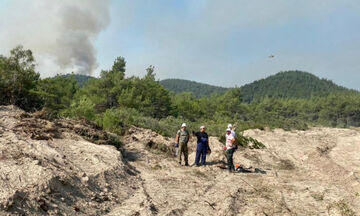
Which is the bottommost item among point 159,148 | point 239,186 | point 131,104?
point 239,186

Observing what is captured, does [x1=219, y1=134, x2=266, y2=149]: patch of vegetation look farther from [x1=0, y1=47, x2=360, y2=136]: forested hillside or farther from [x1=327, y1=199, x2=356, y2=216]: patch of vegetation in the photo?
[x1=327, y1=199, x2=356, y2=216]: patch of vegetation

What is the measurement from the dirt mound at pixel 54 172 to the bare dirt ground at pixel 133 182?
0.06ft

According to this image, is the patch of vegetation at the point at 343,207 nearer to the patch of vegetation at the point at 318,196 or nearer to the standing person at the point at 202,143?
the patch of vegetation at the point at 318,196

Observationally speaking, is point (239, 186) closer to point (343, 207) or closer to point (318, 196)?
point (318, 196)

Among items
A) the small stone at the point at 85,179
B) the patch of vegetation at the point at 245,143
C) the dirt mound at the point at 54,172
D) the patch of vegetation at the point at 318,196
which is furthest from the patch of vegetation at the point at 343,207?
the patch of vegetation at the point at 245,143

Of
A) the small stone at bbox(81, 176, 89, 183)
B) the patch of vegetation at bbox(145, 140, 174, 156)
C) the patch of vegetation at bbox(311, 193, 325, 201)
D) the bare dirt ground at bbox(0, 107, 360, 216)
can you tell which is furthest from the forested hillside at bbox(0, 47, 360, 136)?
the patch of vegetation at bbox(311, 193, 325, 201)

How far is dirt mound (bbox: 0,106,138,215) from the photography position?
20.8 feet

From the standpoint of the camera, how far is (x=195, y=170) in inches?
465

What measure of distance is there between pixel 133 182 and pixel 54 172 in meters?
2.50

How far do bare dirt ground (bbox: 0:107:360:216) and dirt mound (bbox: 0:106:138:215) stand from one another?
19 millimetres

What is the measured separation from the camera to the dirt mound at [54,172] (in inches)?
249

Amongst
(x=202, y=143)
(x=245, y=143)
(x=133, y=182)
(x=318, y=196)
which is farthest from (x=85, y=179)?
(x=245, y=143)

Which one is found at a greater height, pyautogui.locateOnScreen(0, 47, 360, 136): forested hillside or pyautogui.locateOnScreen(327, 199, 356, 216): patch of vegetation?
pyautogui.locateOnScreen(0, 47, 360, 136): forested hillside

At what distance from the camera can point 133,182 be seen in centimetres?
944
